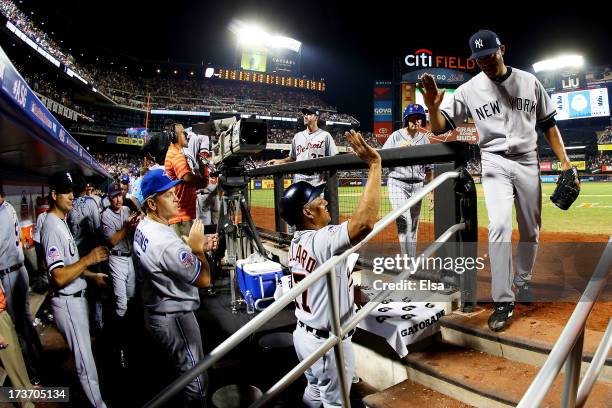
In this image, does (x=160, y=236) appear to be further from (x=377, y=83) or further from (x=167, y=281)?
(x=377, y=83)

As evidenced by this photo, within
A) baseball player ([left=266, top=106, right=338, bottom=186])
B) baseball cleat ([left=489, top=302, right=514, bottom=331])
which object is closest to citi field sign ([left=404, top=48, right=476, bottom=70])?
baseball player ([left=266, top=106, right=338, bottom=186])

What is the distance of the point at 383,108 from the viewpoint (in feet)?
145

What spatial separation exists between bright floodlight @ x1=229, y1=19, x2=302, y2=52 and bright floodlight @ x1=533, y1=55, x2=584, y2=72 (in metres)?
31.3

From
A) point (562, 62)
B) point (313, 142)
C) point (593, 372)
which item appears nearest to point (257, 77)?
point (562, 62)

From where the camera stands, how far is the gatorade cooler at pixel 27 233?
4918mm

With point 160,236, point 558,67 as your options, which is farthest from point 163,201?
point 558,67

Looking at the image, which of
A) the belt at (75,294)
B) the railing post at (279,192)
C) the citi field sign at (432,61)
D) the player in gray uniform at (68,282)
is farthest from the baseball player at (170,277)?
the citi field sign at (432,61)

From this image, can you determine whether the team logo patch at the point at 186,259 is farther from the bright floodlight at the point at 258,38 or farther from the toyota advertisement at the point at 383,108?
the bright floodlight at the point at 258,38

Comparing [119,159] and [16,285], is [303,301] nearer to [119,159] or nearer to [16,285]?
[16,285]

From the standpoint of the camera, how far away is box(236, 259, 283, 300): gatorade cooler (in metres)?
4.09

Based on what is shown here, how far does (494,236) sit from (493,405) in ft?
3.45

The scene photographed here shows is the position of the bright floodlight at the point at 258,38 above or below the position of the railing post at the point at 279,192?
above

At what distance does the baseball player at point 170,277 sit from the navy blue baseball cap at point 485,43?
2.29 m

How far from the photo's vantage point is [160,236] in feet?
7.82
